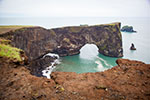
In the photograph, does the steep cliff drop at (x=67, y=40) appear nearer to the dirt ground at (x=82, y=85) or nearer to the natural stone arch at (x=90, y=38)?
the natural stone arch at (x=90, y=38)

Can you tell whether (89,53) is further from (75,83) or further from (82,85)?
(82,85)

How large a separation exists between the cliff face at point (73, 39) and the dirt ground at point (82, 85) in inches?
1288

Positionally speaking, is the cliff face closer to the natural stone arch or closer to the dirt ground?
the natural stone arch

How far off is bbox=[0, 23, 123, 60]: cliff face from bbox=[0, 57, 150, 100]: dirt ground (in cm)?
3272

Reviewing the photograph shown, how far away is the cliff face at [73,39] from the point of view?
40875mm

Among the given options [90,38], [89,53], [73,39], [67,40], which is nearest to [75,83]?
Answer: [89,53]

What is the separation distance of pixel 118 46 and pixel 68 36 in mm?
27508

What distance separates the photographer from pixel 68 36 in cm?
5431

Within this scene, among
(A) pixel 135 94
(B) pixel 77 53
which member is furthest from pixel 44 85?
(B) pixel 77 53

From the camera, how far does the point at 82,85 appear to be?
7.49 meters

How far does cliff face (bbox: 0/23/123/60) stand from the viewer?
4088 centimetres

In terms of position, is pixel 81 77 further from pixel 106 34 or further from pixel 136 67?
pixel 106 34

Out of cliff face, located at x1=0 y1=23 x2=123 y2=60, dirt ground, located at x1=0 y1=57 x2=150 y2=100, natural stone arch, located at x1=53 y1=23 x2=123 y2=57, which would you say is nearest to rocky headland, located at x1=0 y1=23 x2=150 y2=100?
dirt ground, located at x1=0 y1=57 x2=150 y2=100

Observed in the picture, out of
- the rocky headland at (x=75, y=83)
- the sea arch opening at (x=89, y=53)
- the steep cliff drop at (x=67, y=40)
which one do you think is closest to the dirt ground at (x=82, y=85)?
the rocky headland at (x=75, y=83)
